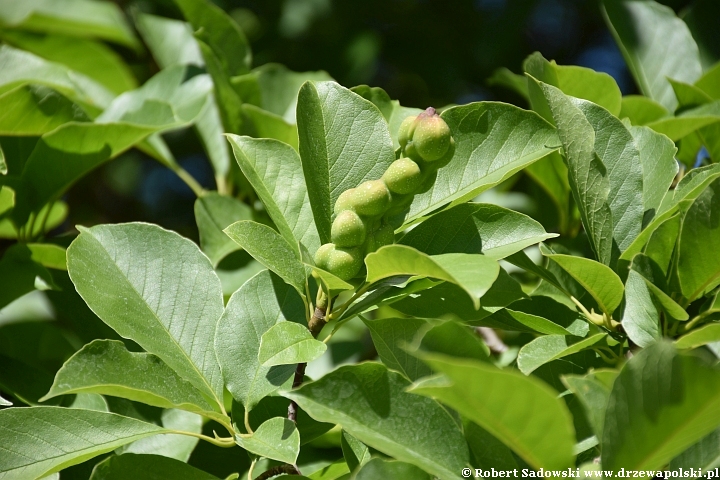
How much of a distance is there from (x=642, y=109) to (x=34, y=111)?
1.12m

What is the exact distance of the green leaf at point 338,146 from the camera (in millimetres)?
906

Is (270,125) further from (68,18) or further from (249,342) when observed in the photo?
(68,18)

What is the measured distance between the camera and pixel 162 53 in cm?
179

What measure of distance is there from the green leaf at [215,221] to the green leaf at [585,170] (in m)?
0.65

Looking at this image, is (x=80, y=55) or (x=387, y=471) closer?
(x=387, y=471)

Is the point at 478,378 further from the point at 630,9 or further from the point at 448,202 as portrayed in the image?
the point at 630,9

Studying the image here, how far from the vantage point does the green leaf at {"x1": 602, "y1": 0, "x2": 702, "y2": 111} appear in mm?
1448

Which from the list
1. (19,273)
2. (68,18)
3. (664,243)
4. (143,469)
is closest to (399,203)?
(664,243)

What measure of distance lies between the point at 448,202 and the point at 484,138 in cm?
10

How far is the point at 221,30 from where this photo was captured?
153 centimetres

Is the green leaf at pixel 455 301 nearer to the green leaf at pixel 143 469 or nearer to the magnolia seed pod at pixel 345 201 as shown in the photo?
the magnolia seed pod at pixel 345 201

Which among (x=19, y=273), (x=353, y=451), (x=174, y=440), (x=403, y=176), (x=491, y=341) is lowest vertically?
(x=491, y=341)

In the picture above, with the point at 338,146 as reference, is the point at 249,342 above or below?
below

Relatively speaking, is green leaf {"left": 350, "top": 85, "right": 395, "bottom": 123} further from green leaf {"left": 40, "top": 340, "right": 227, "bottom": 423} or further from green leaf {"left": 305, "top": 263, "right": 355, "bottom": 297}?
green leaf {"left": 40, "top": 340, "right": 227, "bottom": 423}
